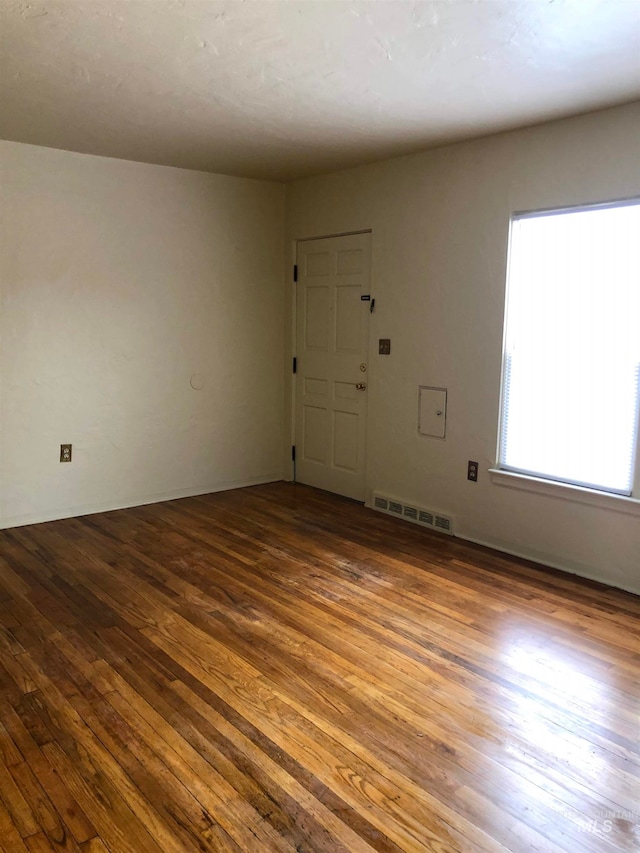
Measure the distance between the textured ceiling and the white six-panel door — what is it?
1110 millimetres

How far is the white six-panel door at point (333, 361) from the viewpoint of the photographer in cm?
518

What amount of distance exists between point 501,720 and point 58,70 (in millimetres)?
3297

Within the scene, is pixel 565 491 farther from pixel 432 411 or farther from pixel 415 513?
pixel 415 513

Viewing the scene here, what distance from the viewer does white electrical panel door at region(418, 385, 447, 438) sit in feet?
15.0

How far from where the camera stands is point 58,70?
9.96 feet

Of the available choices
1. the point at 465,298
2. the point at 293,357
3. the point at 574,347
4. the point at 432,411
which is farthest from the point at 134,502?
the point at 574,347

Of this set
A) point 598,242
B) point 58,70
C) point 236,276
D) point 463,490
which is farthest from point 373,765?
point 236,276

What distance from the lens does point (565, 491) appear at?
388cm

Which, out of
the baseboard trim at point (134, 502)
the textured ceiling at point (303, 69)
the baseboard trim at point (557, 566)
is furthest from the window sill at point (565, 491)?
the baseboard trim at point (134, 502)

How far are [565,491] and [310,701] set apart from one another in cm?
205

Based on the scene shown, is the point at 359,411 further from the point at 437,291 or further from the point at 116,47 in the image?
the point at 116,47

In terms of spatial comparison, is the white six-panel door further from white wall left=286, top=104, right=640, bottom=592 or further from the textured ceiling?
the textured ceiling

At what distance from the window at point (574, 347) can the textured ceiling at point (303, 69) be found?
67cm

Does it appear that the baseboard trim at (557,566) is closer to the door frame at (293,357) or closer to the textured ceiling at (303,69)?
the door frame at (293,357)
